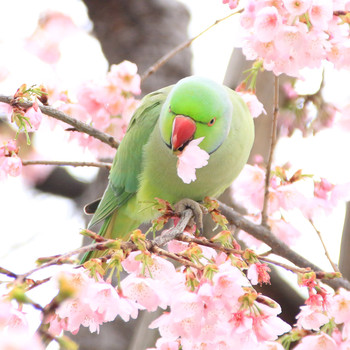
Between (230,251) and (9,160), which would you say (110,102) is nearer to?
(9,160)

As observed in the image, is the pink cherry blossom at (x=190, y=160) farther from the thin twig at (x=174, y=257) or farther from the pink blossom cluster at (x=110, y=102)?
the pink blossom cluster at (x=110, y=102)

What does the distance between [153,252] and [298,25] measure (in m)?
0.91

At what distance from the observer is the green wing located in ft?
6.97

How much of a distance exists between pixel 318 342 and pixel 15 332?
0.77 m

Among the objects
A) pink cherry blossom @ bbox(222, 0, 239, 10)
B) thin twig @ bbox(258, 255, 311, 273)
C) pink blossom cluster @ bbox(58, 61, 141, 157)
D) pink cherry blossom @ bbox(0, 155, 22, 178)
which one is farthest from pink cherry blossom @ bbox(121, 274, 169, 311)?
pink blossom cluster @ bbox(58, 61, 141, 157)

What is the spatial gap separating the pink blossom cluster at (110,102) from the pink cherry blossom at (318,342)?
1.28 metres

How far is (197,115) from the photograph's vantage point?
1.71 meters

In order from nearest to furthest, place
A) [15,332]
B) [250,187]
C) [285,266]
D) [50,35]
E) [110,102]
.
Result: 1. [15,332]
2. [285,266]
3. [250,187]
4. [110,102]
5. [50,35]

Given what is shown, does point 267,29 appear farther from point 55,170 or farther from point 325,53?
point 55,170

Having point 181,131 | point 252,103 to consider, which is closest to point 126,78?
point 252,103

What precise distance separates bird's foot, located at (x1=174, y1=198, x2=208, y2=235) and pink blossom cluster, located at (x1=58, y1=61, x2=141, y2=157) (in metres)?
0.56

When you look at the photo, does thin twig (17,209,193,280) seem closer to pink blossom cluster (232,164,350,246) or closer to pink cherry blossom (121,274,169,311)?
pink cherry blossom (121,274,169,311)

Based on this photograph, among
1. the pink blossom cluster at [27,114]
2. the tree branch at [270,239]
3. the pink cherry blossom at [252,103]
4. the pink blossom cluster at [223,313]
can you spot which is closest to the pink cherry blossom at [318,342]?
the pink blossom cluster at [223,313]

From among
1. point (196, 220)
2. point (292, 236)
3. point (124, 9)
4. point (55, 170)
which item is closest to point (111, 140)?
point (196, 220)
